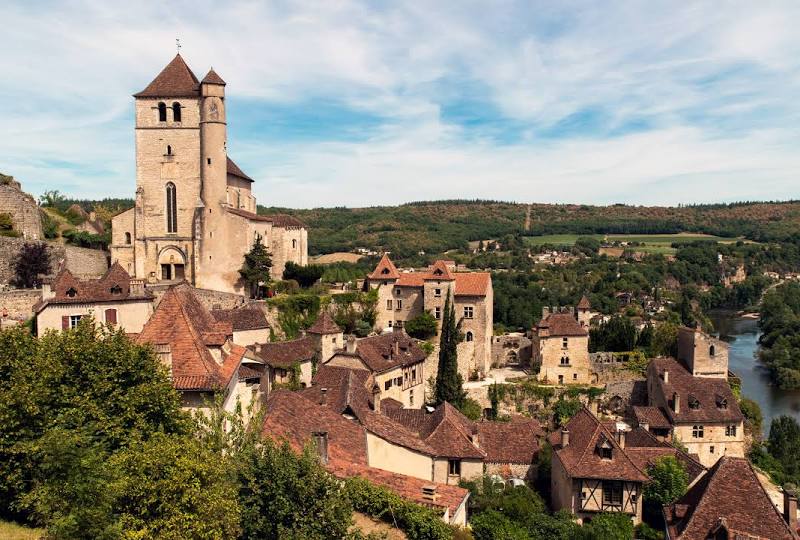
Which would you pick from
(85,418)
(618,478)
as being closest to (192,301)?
(85,418)

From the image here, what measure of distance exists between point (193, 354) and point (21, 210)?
3600cm

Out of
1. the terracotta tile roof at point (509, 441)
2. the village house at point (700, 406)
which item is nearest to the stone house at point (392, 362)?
the terracotta tile roof at point (509, 441)

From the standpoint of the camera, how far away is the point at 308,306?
4775 centimetres

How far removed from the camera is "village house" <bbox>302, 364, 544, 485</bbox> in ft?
94.5

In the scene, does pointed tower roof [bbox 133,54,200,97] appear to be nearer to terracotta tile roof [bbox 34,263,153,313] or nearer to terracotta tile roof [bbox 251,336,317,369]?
terracotta tile roof [bbox 34,263,153,313]

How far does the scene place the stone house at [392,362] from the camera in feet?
132

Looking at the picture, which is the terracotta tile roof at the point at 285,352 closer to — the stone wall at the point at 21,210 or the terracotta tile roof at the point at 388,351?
the terracotta tile roof at the point at 388,351

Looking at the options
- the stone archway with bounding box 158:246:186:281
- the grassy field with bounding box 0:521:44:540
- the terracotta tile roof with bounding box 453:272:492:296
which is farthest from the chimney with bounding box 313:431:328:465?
the stone archway with bounding box 158:246:186:281

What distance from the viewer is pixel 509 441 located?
3781 cm

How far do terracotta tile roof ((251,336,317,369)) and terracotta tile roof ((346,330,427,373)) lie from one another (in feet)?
7.06

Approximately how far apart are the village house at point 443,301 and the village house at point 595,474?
16.5m

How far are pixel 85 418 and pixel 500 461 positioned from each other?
24.8 m

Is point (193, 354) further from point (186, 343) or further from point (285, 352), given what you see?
point (285, 352)

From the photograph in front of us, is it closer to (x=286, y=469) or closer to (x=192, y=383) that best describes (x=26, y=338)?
(x=192, y=383)
